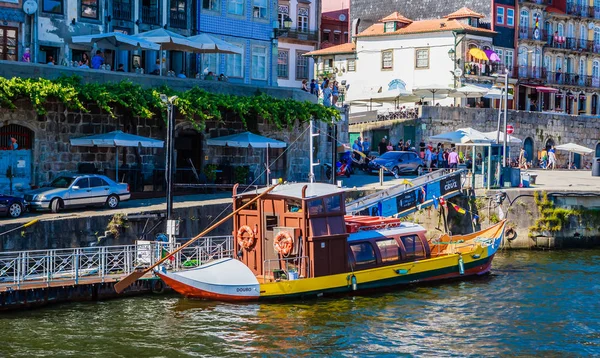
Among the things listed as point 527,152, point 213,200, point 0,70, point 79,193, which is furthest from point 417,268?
point 527,152

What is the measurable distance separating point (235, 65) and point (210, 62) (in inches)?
58.1

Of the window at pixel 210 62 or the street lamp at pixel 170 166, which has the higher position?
the window at pixel 210 62

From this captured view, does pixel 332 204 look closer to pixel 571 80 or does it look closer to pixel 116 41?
pixel 116 41

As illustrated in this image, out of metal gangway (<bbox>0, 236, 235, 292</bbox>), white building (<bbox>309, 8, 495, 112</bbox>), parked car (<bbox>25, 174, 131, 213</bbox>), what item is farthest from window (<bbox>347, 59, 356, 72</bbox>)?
metal gangway (<bbox>0, 236, 235, 292</bbox>)

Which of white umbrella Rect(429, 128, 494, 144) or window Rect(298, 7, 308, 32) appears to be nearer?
white umbrella Rect(429, 128, 494, 144)

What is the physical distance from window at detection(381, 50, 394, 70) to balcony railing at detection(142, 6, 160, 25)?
2396 cm

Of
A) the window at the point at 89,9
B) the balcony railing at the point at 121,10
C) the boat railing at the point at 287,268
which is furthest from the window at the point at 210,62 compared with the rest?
the boat railing at the point at 287,268

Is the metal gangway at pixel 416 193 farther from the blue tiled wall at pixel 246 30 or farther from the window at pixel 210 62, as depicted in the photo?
the window at pixel 210 62

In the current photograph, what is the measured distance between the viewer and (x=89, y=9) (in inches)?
1578

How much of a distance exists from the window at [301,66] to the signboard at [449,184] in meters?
25.6

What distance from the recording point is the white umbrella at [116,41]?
3756cm

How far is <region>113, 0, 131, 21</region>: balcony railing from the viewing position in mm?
41312

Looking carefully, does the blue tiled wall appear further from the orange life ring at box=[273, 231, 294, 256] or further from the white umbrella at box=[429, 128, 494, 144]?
the orange life ring at box=[273, 231, 294, 256]

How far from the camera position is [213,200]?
3488 centimetres
